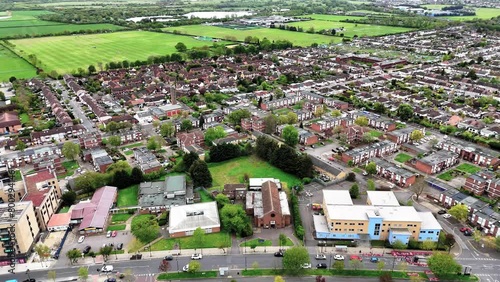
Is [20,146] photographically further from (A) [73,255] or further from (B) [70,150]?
(A) [73,255]

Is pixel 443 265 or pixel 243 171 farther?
pixel 243 171

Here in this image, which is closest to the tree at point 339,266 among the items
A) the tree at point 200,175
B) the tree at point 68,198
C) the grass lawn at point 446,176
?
the tree at point 200,175

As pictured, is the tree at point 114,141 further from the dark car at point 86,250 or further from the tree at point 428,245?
the tree at point 428,245

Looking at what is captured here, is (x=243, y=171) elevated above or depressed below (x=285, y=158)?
below

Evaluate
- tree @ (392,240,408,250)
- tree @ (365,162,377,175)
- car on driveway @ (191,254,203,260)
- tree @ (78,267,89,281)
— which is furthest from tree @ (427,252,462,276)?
tree @ (78,267,89,281)

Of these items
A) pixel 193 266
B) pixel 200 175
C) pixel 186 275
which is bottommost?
pixel 186 275

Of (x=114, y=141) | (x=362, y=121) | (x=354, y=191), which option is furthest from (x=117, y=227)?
(x=362, y=121)

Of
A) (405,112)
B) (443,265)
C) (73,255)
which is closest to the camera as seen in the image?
(443,265)

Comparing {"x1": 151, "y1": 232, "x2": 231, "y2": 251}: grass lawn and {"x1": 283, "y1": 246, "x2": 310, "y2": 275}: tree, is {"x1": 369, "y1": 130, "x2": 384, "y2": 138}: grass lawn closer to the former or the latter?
{"x1": 151, "y1": 232, "x2": 231, "y2": 251}: grass lawn
